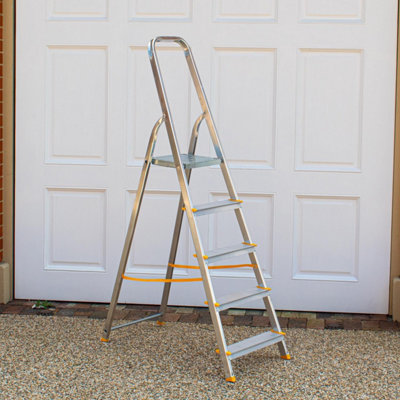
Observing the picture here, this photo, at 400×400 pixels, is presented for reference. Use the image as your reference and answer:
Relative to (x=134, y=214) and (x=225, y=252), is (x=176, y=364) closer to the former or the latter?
(x=225, y=252)

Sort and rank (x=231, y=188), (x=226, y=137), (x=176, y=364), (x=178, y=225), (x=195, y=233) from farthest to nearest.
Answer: (x=226, y=137)
(x=178, y=225)
(x=231, y=188)
(x=176, y=364)
(x=195, y=233)

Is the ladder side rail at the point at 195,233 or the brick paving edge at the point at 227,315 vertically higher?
the ladder side rail at the point at 195,233

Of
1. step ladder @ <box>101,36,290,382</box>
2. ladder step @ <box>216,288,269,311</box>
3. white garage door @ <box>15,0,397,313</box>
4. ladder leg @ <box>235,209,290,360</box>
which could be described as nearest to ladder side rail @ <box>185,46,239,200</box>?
step ladder @ <box>101,36,290,382</box>

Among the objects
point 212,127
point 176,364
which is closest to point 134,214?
point 212,127

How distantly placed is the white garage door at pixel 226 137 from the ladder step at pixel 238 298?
0.78m

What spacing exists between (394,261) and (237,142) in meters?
1.07

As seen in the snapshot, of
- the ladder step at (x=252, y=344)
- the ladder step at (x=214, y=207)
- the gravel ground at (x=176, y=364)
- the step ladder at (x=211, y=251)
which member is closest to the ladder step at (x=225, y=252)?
the step ladder at (x=211, y=251)

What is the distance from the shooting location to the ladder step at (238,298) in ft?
9.97

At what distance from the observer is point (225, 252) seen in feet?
10.2

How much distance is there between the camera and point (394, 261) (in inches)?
152

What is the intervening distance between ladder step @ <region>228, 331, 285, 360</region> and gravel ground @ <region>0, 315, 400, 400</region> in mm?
94

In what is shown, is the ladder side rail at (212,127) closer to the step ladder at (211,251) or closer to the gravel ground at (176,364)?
the step ladder at (211,251)

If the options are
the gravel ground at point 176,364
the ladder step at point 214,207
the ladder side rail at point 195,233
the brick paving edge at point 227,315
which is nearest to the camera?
the gravel ground at point 176,364

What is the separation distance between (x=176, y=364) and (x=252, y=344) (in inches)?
13.7
